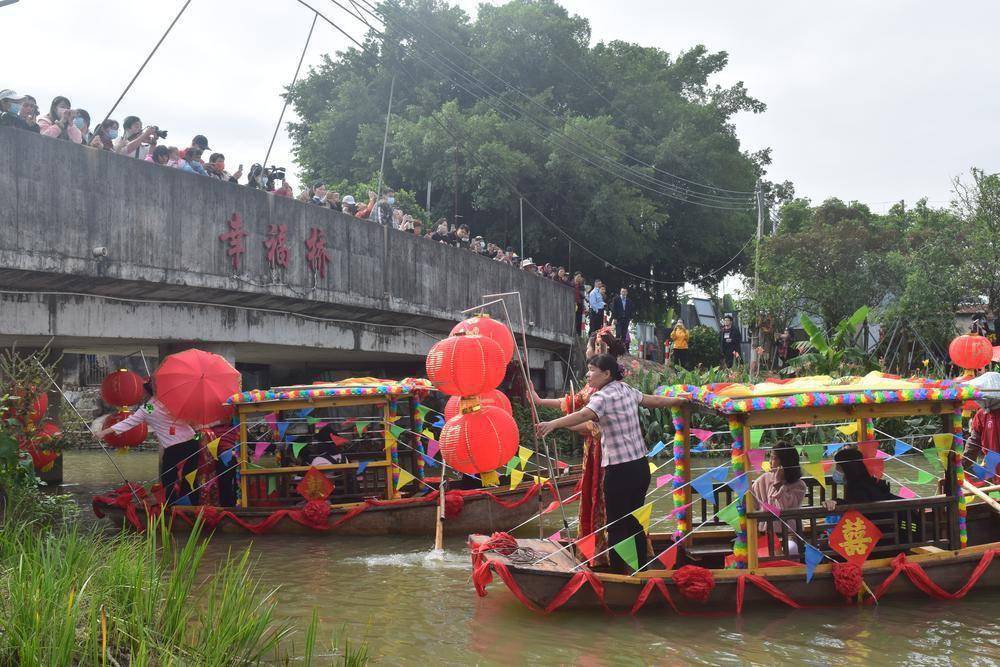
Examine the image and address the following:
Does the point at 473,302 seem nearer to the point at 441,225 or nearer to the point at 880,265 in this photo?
the point at 441,225

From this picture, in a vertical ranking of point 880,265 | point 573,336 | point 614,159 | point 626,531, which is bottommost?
point 626,531

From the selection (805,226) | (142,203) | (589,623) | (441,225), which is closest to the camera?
(589,623)

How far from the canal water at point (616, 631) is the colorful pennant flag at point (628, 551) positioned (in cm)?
44

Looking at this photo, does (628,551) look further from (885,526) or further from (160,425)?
(160,425)

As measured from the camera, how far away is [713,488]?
856 centimetres

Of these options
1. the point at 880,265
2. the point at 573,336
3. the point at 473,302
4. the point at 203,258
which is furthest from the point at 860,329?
the point at 203,258

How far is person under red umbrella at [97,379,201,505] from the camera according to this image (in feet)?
43.5

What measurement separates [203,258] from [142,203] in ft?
4.07

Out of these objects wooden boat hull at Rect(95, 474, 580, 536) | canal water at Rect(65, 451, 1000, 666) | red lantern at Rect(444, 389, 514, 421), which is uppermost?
red lantern at Rect(444, 389, 514, 421)

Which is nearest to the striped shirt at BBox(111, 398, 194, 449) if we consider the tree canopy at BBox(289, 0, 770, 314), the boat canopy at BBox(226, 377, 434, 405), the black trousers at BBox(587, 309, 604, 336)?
the boat canopy at BBox(226, 377, 434, 405)

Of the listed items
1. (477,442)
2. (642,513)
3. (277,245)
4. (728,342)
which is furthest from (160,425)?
(728,342)

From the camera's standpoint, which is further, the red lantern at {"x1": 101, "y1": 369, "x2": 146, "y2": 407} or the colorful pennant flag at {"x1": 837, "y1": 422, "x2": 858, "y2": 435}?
the red lantern at {"x1": 101, "y1": 369, "x2": 146, "y2": 407}

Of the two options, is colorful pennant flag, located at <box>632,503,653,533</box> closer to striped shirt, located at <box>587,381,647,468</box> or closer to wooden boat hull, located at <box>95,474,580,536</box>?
striped shirt, located at <box>587,381,647,468</box>

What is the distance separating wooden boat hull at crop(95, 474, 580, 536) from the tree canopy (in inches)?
689
